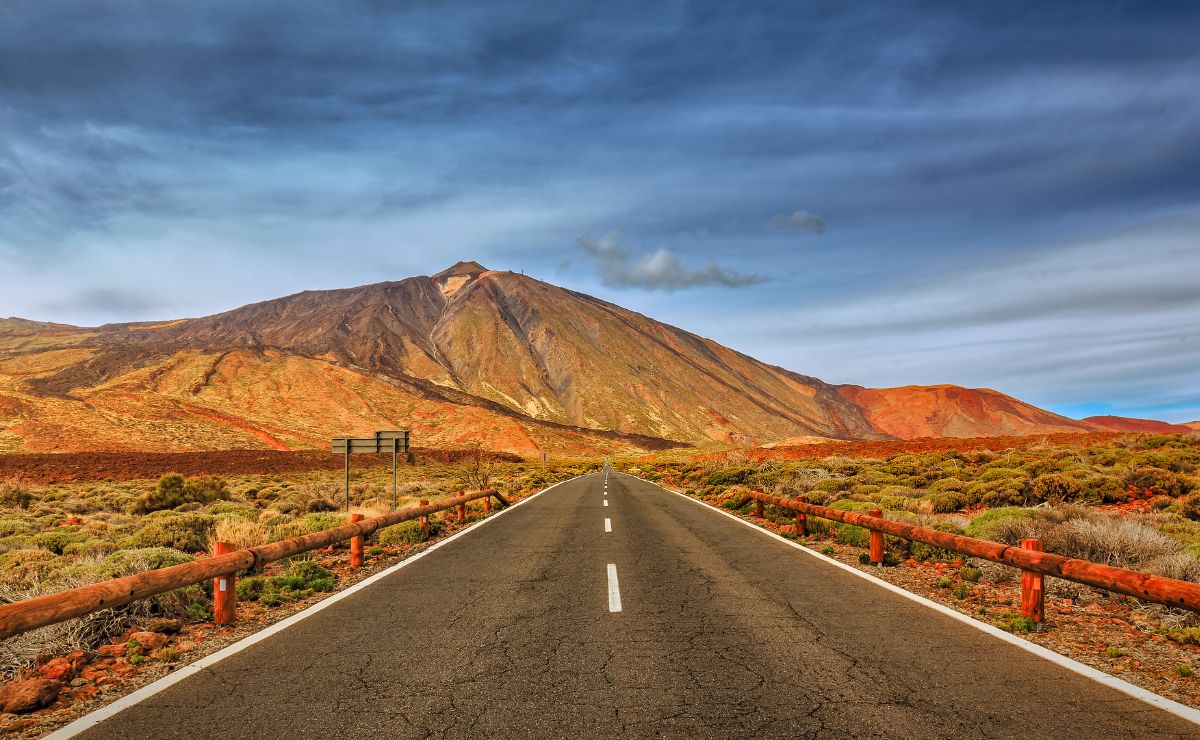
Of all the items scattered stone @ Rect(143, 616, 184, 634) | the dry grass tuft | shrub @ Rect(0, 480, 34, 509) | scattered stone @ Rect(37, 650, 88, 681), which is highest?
scattered stone @ Rect(37, 650, 88, 681)

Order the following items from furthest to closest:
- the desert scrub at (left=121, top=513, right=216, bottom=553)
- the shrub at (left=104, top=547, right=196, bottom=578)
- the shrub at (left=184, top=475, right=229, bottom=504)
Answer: the shrub at (left=184, top=475, right=229, bottom=504), the desert scrub at (left=121, top=513, right=216, bottom=553), the shrub at (left=104, top=547, right=196, bottom=578)

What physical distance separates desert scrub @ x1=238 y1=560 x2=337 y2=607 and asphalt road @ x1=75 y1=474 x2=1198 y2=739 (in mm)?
957

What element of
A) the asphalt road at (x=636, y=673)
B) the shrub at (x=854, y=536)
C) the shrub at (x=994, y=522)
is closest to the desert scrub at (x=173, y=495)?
the asphalt road at (x=636, y=673)

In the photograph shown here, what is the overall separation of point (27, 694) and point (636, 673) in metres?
4.41

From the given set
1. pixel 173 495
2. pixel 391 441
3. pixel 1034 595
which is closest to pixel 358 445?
pixel 391 441

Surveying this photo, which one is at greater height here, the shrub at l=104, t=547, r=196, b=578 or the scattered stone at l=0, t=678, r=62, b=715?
the scattered stone at l=0, t=678, r=62, b=715

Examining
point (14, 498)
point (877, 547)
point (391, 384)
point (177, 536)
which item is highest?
point (391, 384)

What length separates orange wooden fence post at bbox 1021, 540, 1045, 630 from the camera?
21.3ft

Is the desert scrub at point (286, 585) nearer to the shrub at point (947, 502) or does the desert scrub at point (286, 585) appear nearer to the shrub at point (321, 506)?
the shrub at point (321, 506)

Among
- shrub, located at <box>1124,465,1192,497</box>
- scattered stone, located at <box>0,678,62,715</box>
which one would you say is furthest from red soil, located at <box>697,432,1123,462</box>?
scattered stone, located at <box>0,678,62,715</box>

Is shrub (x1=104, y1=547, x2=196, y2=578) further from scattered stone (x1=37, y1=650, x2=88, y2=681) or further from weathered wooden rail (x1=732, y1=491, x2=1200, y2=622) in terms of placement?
weathered wooden rail (x1=732, y1=491, x2=1200, y2=622)

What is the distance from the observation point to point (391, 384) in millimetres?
111062

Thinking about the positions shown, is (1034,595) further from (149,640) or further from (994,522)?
(149,640)

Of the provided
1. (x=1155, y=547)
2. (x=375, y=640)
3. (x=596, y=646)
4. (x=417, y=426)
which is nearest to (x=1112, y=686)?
(x=596, y=646)
